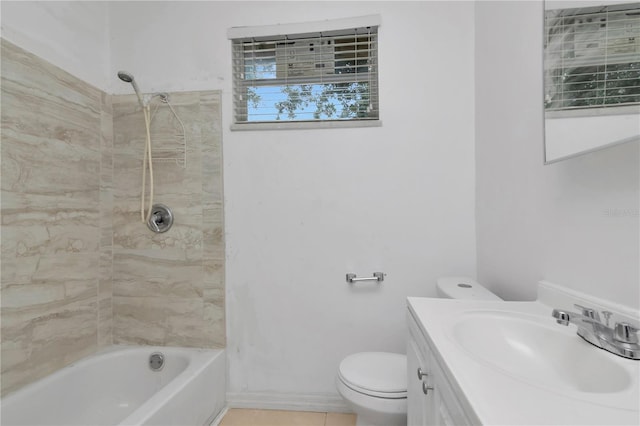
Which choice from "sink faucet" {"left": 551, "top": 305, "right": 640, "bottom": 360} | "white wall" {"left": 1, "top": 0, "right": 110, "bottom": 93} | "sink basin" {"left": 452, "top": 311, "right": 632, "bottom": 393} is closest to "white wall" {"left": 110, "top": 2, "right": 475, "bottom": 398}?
"white wall" {"left": 1, "top": 0, "right": 110, "bottom": 93}

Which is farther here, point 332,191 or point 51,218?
point 332,191

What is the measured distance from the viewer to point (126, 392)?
171 cm

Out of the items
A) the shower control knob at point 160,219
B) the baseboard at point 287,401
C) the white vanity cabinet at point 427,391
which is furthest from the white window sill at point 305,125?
the baseboard at point 287,401

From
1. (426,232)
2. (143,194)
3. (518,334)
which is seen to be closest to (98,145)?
(143,194)

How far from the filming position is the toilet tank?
4.09ft

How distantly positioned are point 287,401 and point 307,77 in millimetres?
1958

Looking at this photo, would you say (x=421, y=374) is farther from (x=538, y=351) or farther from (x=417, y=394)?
(x=538, y=351)

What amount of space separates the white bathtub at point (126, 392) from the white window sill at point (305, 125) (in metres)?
1.37

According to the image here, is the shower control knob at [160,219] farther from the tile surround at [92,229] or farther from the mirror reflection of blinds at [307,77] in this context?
the mirror reflection of blinds at [307,77]

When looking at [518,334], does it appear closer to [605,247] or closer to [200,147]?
[605,247]

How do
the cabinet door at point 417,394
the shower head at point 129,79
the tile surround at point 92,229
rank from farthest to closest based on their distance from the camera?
1. the shower head at point 129,79
2. the tile surround at point 92,229
3. the cabinet door at point 417,394

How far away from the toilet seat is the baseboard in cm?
44

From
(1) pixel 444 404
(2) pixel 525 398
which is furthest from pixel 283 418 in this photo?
(2) pixel 525 398

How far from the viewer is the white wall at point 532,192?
2.60 ft
